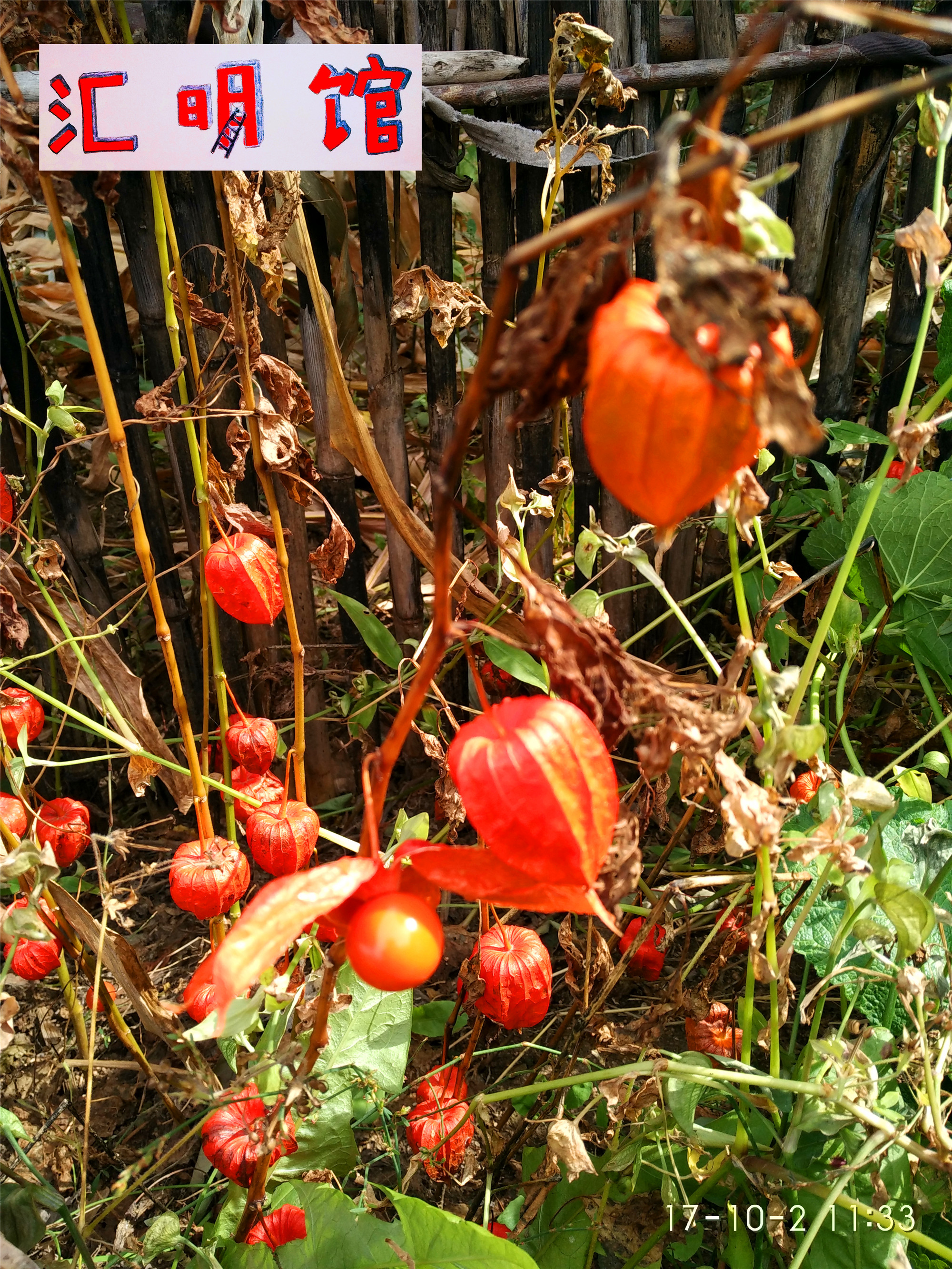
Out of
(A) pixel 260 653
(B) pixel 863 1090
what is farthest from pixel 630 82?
(B) pixel 863 1090

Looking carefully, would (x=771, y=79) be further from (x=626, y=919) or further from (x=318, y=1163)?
(x=318, y=1163)

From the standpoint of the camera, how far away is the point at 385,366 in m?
1.54

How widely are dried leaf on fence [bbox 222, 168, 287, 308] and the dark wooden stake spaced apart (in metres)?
0.53

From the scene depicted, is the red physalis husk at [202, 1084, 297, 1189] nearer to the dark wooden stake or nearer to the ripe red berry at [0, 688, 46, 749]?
the ripe red berry at [0, 688, 46, 749]

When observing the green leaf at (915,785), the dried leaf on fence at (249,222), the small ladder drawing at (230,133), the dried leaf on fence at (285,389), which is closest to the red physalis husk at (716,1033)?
the green leaf at (915,785)

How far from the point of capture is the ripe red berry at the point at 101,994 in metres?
1.24

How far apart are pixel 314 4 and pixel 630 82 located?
0.72m

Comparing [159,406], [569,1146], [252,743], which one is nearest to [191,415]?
[159,406]

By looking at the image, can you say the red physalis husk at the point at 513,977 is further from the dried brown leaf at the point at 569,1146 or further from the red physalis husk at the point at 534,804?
the red physalis husk at the point at 534,804

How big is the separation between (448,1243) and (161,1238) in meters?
0.29

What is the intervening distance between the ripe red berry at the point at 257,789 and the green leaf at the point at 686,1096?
1.59 ft

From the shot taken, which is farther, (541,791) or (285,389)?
(285,389)

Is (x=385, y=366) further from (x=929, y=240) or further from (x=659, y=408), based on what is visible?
(x=659, y=408)

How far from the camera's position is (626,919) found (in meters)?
1.40
